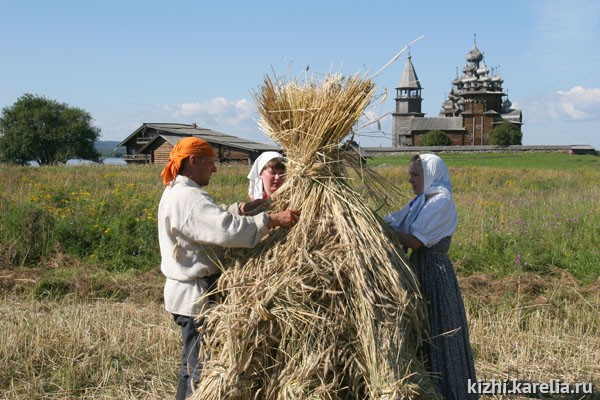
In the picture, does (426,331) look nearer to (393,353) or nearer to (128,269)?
(393,353)

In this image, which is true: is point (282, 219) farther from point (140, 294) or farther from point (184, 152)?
point (140, 294)

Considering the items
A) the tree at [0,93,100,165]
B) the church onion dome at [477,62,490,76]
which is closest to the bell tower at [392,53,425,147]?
the church onion dome at [477,62,490,76]

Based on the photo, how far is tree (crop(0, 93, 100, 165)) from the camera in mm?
54969

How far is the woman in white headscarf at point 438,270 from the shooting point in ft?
9.95

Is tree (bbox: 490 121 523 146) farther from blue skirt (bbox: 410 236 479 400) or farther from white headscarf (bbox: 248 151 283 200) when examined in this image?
blue skirt (bbox: 410 236 479 400)

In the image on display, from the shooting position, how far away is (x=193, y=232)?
275cm

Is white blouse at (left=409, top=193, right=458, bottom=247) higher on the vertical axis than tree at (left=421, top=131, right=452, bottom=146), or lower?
lower

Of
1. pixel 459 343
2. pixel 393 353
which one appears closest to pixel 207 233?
pixel 393 353

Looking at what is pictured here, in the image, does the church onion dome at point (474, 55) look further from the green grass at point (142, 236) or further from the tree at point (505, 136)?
the green grass at point (142, 236)

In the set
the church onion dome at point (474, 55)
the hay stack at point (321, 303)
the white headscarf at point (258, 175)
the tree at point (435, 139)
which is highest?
the church onion dome at point (474, 55)

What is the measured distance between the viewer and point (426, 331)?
290 centimetres

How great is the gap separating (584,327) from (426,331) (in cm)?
266

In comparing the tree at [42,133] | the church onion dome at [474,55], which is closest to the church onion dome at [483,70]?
the church onion dome at [474,55]

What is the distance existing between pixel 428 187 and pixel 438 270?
0.41 m
